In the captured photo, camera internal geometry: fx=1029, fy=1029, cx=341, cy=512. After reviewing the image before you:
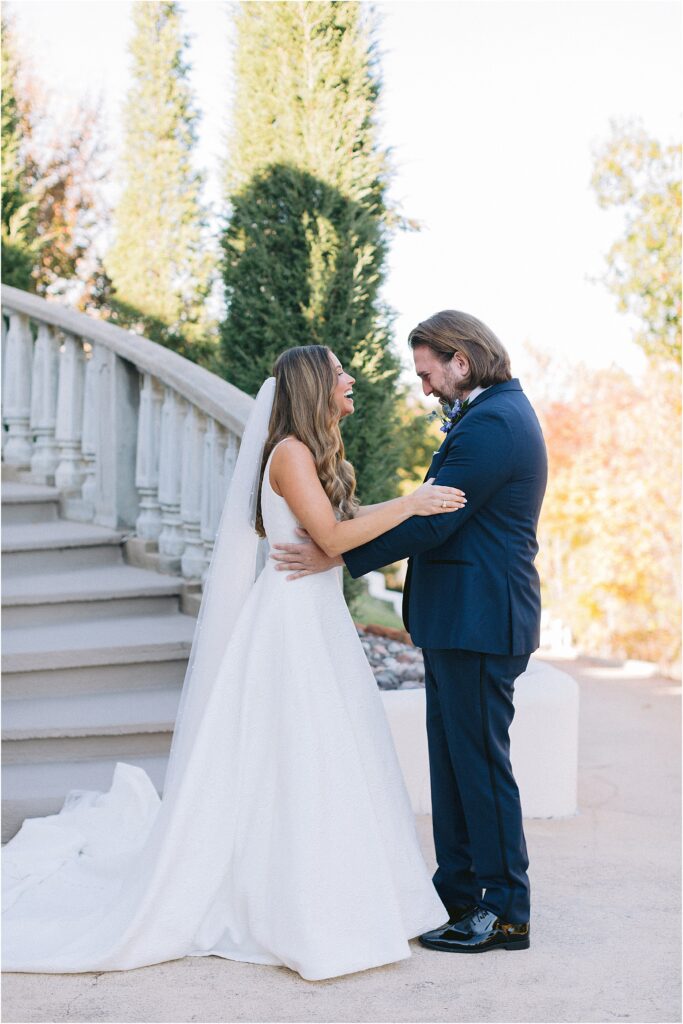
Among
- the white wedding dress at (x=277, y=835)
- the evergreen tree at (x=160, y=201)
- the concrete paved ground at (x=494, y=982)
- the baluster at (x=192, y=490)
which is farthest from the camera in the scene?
the evergreen tree at (x=160, y=201)

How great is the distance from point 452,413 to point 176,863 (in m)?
1.60

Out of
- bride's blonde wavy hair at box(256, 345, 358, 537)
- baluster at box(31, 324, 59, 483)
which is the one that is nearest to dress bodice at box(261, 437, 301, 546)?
bride's blonde wavy hair at box(256, 345, 358, 537)

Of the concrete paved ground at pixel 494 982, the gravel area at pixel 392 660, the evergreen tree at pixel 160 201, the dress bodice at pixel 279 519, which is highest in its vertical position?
the evergreen tree at pixel 160 201

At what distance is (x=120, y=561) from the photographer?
574 centimetres

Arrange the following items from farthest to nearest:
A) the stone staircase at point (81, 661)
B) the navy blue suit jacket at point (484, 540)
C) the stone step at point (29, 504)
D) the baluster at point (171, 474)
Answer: the stone step at point (29, 504) < the baluster at point (171, 474) < the stone staircase at point (81, 661) < the navy blue suit jacket at point (484, 540)

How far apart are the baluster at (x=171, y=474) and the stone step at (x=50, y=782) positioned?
4.27 ft

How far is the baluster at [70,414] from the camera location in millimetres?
5965

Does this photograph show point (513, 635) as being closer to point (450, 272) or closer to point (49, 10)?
point (450, 272)

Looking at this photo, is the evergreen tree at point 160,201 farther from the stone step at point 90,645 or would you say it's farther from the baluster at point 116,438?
the stone step at point 90,645

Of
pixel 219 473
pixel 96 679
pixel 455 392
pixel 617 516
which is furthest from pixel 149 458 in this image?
pixel 617 516

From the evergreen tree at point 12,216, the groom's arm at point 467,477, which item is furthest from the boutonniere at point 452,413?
the evergreen tree at point 12,216

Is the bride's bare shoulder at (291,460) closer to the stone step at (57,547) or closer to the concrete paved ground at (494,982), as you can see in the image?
the concrete paved ground at (494,982)

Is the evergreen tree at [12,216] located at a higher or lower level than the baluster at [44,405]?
higher

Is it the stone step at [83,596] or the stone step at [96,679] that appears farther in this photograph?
the stone step at [83,596]
